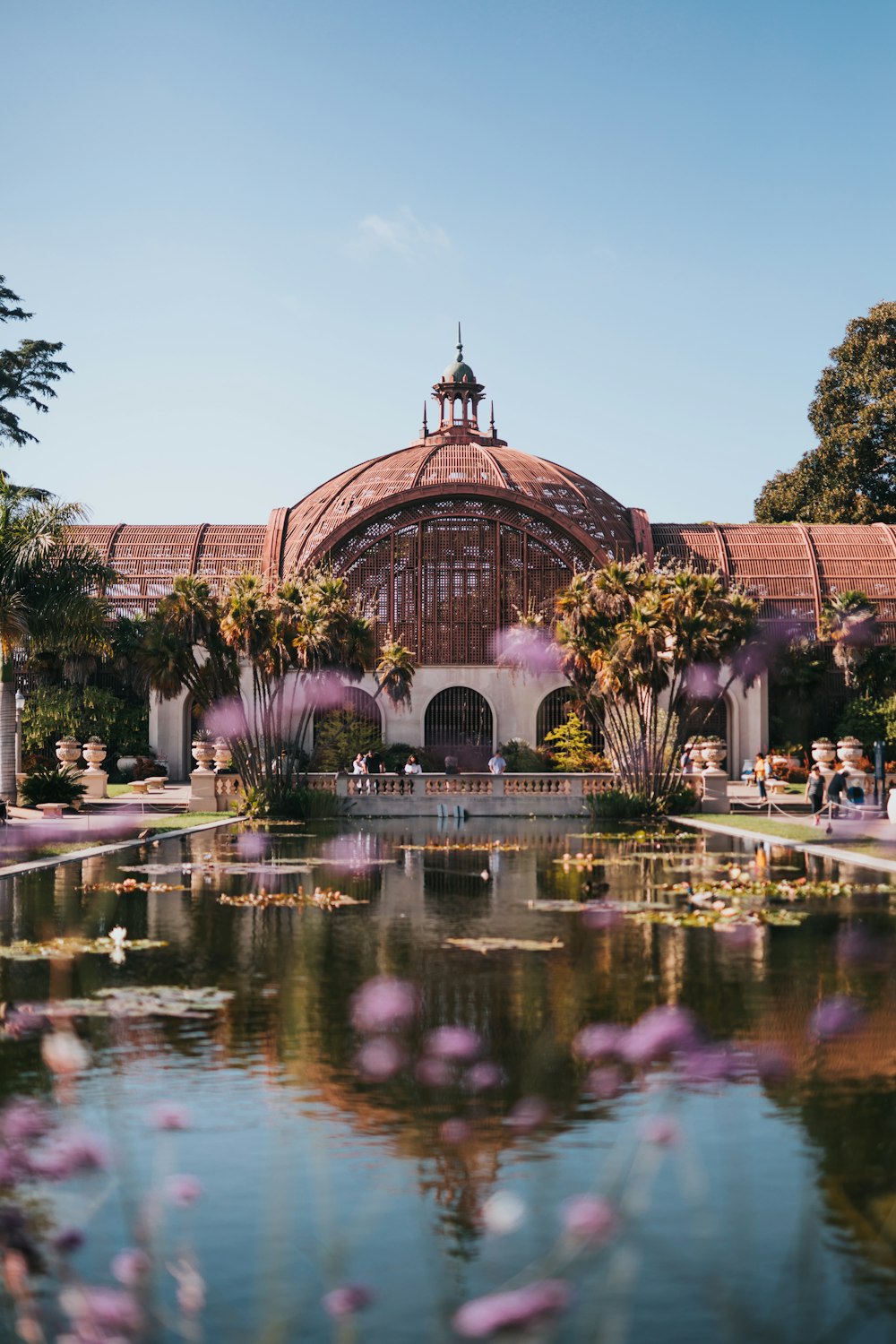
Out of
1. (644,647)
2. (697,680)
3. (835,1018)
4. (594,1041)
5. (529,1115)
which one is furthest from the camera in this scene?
(697,680)

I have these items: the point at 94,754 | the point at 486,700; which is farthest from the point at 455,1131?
the point at 486,700

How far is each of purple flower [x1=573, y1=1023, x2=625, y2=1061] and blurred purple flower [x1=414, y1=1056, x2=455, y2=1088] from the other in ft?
2.85

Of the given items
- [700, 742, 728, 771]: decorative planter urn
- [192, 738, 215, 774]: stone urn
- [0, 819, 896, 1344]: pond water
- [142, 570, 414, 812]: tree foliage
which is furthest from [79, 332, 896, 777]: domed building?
[0, 819, 896, 1344]: pond water

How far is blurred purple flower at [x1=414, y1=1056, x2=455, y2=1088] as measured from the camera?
9.21 m

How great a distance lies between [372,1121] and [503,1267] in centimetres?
228

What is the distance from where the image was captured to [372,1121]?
8172 mm

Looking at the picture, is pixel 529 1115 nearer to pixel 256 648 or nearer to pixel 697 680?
pixel 697 680

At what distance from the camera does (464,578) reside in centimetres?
5312

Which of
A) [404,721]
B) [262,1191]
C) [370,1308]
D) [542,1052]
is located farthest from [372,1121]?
[404,721]

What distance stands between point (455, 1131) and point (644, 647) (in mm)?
27526

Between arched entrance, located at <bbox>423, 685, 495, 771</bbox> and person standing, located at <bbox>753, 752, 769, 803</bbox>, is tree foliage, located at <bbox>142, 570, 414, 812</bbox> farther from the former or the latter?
arched entrance, located at <bbox>423, 685, 495, 771</bbox>

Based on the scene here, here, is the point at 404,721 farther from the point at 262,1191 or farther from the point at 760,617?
the point at 262,1191

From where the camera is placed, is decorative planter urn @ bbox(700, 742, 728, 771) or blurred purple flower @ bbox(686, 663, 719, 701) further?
decorative planter urn @ bbox(700, 742, 728, 771)

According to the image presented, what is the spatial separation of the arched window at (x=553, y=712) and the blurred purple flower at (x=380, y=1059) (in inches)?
1696
